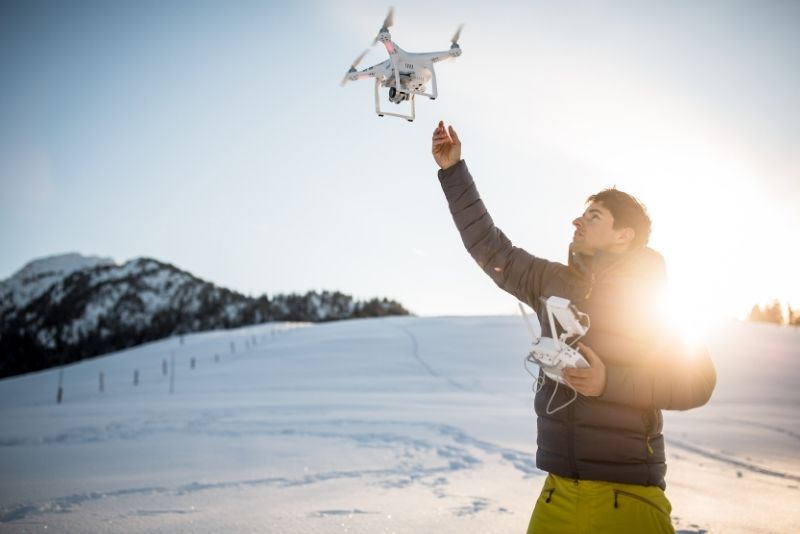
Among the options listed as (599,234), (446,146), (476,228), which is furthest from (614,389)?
(446,146)

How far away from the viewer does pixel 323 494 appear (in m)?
4.89

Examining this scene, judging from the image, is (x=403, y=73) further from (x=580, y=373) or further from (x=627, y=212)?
(x=580, y=373)

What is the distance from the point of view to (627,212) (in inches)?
96.0

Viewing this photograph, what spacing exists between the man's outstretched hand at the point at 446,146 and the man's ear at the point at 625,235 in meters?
0.92

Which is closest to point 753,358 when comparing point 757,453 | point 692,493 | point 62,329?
point 757,453

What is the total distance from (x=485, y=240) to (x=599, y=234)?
22.4 inches

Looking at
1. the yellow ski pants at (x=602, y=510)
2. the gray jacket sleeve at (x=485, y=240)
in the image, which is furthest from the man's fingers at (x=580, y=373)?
the gray jacket sleeve at (x=485, y=240)

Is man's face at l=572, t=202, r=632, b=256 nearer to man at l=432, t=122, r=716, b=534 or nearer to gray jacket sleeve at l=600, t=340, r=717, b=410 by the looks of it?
man at l=432, t=122, r=716, b=534

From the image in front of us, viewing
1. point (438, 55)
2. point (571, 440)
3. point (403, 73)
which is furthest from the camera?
point (438, 55)

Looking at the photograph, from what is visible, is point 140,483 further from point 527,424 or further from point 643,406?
point 527,424

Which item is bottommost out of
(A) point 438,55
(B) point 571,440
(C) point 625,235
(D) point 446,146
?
(B) point 571,440

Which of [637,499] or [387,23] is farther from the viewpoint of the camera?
[387,23]

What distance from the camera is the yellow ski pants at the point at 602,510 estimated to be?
2.03m

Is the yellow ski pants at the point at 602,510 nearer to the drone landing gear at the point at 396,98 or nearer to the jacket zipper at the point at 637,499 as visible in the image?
the jacket zipper at the point at 637,499
